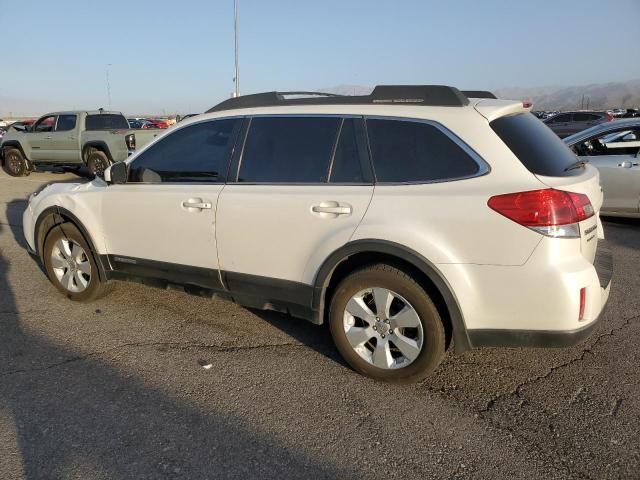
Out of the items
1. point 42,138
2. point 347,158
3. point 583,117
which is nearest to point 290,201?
point 347,158

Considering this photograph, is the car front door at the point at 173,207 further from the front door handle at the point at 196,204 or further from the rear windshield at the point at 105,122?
the rear windshield at the point at 105,122

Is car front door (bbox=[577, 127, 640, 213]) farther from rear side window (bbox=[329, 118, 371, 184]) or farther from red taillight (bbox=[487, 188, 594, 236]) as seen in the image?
rear side window (bbox=[329, 118, 371, 184])

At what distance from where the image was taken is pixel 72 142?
1345 cm

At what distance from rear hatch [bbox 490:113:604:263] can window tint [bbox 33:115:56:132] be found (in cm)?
1423

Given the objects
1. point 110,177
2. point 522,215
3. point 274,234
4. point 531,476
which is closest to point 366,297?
point 274,234

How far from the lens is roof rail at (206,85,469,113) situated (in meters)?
3.02

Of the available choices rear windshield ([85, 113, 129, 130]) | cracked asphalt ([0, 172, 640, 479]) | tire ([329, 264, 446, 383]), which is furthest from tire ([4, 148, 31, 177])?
tire ([329, 264, 446, 383])

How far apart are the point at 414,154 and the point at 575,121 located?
24.2 metres

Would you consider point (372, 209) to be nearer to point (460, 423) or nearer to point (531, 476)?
point (460, 423)

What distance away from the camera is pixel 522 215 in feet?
8.66

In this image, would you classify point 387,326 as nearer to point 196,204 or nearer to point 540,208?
point 540,208

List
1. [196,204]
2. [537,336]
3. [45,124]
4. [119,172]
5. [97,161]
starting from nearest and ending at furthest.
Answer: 1. [537,336]
2. [196,204]
3. [119,172]
4. [97,161]
5. [45,124]

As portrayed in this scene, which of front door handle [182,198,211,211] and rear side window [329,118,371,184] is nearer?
rear side window [329,118,371,184]

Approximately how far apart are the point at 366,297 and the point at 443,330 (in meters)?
0.50
